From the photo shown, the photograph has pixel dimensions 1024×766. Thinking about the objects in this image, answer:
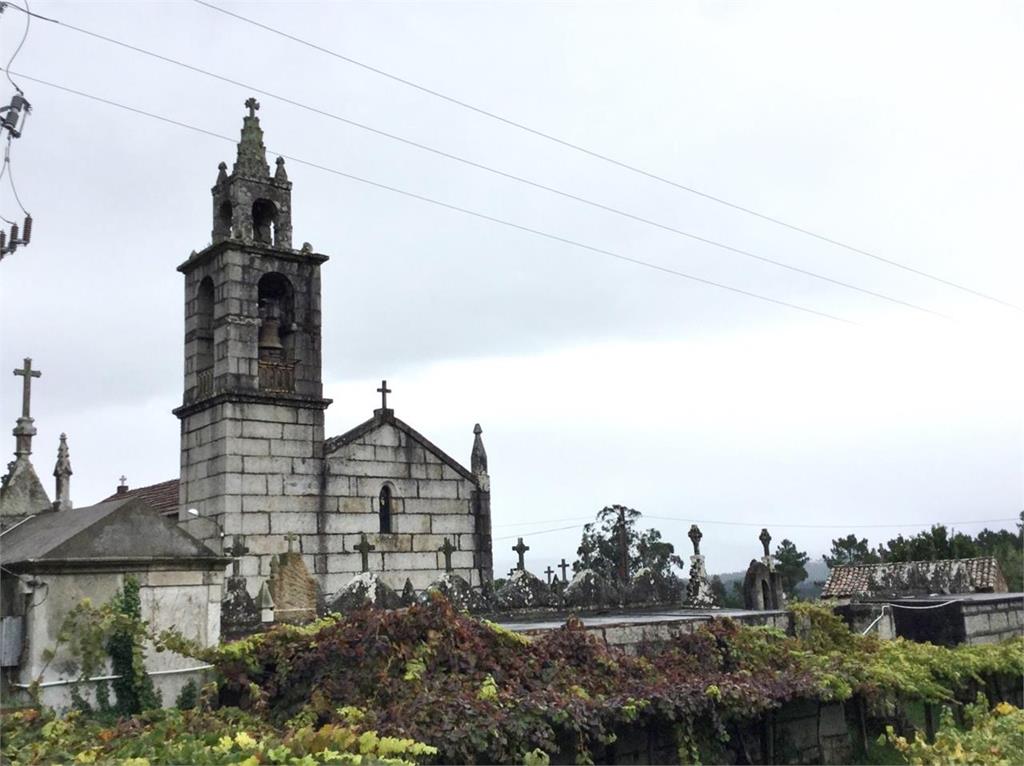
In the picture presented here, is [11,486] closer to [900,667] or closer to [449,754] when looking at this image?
[449,754]

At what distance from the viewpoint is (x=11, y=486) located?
451 inches

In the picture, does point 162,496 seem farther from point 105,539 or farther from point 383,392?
point 105,539

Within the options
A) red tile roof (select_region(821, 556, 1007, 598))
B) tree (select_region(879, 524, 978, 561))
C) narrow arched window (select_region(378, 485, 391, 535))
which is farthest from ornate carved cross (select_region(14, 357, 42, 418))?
tree (select_region(879, 524, 978, 561))

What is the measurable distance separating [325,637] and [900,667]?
25.0 feet

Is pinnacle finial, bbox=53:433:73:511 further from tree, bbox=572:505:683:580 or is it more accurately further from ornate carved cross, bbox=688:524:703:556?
tree, bbox=572:505:683:580

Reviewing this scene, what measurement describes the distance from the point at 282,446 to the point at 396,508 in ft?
9.48

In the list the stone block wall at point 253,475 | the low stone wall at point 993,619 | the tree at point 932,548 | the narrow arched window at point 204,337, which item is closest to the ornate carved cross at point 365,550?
the stone block wall at point 253,475

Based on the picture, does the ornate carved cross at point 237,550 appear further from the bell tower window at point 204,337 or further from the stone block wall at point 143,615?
the stone block wall at point 143,615

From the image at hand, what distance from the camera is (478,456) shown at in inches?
885

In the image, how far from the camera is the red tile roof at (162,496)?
23.2 meters

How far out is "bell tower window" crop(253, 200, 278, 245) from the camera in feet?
68.4

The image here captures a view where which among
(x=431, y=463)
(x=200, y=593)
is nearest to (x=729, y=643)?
(x=200, y=593)

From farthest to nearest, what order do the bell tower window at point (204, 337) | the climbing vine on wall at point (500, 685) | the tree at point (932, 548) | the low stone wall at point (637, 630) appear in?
the tree at point (932, 548), the bell tower window at point (204, 337), the low stone wall at point (637, 630), the climbing vine on wall at point (500, 685)

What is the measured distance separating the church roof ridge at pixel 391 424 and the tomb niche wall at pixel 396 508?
0.07 feet
